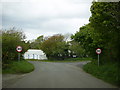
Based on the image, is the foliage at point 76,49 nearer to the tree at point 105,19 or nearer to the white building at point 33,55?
the white building at point 33,55

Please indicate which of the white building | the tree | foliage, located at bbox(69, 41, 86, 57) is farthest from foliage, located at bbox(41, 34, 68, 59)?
the tree

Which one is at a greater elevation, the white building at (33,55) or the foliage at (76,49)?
the foliage at (76,49)

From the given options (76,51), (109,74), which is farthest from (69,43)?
(109,74)

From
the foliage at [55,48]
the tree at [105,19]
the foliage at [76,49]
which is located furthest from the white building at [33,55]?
the tree at [105,19]

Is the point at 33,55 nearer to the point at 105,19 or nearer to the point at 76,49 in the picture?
the point at 76,49

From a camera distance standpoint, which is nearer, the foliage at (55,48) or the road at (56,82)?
the road at (56,82)

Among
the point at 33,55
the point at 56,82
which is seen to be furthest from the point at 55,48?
the point at 56,82

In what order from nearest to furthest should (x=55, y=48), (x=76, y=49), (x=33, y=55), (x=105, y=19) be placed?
(x=105, y=19) < (x=76, y=49) < (x=55, y=48) < (x=33, y=55)

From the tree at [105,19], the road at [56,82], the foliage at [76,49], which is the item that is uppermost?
the tree at [105,19]

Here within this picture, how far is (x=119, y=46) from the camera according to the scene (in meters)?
10.2

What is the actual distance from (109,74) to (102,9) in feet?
20.1

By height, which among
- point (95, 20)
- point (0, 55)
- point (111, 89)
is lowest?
point (111, 89)

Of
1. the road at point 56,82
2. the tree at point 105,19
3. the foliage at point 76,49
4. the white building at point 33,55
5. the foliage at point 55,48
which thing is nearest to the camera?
the road at point 56,82

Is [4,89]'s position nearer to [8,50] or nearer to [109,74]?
[109,74]
